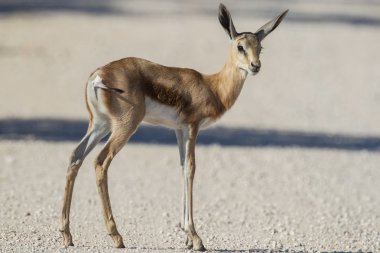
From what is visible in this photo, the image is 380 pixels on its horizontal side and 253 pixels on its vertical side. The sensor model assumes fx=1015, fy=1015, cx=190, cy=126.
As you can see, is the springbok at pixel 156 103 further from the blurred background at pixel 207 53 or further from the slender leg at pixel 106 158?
the blurred background at pixel 207 53

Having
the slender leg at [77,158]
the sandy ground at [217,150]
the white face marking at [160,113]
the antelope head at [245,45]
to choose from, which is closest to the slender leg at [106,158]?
the slender leg at [77,158]

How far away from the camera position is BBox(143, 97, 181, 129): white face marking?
8922mm

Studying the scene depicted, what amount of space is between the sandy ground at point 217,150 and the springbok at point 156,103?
0.67 m

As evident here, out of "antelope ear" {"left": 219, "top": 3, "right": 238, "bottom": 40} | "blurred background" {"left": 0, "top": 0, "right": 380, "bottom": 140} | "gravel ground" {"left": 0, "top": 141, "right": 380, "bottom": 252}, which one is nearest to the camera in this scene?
"antelope ear" {"left": 219, "top": 3, "right": 238, "bottom": 40}

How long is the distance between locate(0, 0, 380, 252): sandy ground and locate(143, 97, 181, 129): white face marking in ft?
3.87

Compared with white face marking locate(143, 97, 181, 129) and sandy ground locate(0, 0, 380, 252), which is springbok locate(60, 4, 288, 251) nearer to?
white face marking locate(143, 97, 181, 129)

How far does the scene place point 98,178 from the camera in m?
8.81

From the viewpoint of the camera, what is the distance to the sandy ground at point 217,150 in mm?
10492

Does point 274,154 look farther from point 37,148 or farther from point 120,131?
point 120,131

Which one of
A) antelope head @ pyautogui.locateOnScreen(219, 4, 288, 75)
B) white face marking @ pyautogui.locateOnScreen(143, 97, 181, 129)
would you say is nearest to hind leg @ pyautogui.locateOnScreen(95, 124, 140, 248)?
white face marking @ pyautogui.locateOnScreen(143, 97, 181, 129)

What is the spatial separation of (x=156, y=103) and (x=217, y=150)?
6.73m

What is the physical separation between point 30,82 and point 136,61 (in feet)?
42.1

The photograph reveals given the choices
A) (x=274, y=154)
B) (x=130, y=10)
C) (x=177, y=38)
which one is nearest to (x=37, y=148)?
(x=274, y=154)

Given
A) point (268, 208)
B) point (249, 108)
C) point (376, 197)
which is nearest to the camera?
point (268, 208)
